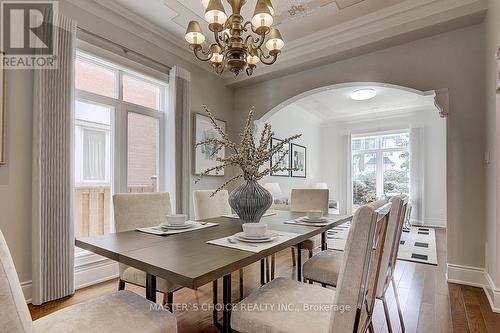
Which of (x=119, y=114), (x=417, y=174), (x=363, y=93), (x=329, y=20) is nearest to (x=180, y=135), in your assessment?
(x=119, y=114)

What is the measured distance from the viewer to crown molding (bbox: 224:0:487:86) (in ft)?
8.54

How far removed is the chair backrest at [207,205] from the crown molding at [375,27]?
2.05m

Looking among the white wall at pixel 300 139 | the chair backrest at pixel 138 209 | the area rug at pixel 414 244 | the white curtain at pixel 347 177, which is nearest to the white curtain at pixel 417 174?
the area rug at pixel 414 244

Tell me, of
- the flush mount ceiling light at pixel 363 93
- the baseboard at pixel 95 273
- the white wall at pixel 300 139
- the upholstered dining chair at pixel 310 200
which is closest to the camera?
the baseboard at pixel 95 273

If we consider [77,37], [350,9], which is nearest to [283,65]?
[350,9]

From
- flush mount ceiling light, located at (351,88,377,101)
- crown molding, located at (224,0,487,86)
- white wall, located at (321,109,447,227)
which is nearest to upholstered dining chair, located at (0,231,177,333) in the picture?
crown molding, located at (224,0,487,86)

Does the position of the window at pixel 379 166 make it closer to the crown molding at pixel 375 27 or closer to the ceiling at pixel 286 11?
the crown molding at pixel 375 27

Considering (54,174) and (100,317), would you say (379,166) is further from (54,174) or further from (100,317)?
(100,317)

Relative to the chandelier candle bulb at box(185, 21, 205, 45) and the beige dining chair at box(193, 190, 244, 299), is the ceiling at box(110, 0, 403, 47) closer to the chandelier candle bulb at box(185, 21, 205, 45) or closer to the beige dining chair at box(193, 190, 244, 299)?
the chandelier candle bulb at box(185, 21, 205, 45)

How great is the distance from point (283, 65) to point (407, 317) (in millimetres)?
3081

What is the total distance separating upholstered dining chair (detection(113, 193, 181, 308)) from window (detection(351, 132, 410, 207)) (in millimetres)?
5812

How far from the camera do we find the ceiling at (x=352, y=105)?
5.59 m

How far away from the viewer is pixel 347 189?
745 centimetres

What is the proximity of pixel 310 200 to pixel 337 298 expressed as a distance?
2066mm
